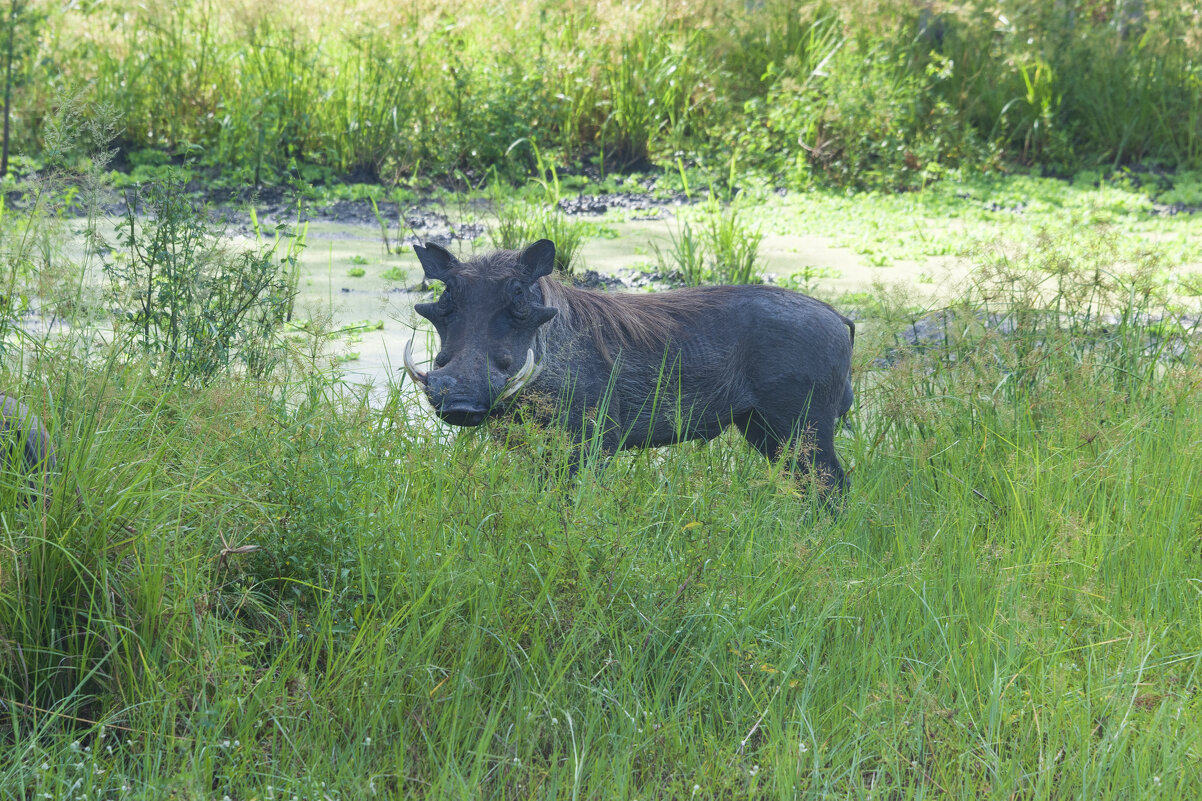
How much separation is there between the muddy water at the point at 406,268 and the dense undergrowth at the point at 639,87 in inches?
43.3

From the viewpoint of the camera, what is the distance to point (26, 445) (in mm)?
2379

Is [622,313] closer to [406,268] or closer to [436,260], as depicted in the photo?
[436,260]

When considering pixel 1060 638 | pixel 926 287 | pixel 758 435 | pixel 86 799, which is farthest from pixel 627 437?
pixel 926 287

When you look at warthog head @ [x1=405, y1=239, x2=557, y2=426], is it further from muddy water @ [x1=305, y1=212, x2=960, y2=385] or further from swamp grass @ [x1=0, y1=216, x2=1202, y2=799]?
muddy water @ [x1=305, y1=212, x2=960, y2=385]

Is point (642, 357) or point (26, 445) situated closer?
point (26, 445)

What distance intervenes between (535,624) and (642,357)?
1.12 metres

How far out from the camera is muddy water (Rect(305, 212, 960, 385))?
5281 mm

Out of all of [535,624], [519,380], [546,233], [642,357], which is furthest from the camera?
[546,233]

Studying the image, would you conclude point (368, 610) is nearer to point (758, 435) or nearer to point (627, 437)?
point (627, 437)

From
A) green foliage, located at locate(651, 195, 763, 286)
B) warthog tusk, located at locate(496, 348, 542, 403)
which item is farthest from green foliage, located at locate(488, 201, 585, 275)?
warthog tusk, located at locate(496, 348, 542, 403)

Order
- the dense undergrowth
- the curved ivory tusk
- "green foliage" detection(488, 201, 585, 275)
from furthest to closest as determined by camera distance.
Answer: the dense undergrowth → "green foliage" detection(488, 201, 585, 275) → the curved ivory tusk

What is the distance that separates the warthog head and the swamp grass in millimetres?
139

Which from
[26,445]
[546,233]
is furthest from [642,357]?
[546,233]

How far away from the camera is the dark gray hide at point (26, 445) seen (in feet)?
7.34
